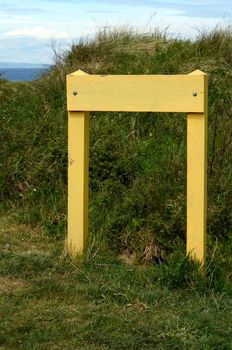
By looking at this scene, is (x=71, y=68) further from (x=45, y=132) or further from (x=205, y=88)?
(x=205, y=88)

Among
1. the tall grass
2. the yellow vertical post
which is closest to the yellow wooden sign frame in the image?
the yellow vertical post

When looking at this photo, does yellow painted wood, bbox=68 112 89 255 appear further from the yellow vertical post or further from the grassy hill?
the yellow vertical post

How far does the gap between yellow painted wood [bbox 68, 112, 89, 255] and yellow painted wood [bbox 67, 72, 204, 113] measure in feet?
0.43

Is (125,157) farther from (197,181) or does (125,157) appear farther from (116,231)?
(197,181)

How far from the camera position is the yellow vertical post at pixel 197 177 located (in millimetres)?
4930

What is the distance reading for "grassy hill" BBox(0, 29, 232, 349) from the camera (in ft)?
13.4

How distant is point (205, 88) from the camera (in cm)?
491

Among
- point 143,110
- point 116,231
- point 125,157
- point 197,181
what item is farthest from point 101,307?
point 125,157

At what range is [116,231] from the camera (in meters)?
6.04

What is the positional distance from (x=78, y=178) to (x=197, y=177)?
0.94 meters

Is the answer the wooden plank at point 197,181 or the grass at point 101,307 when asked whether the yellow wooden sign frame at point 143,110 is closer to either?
the wooden plank at point 197,181

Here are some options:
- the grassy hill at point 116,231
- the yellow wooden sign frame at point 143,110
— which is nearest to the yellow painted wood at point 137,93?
the yellow wooden sign frame at point 143,110

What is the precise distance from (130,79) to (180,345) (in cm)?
207

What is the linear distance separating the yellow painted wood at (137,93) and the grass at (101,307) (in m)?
1.16
